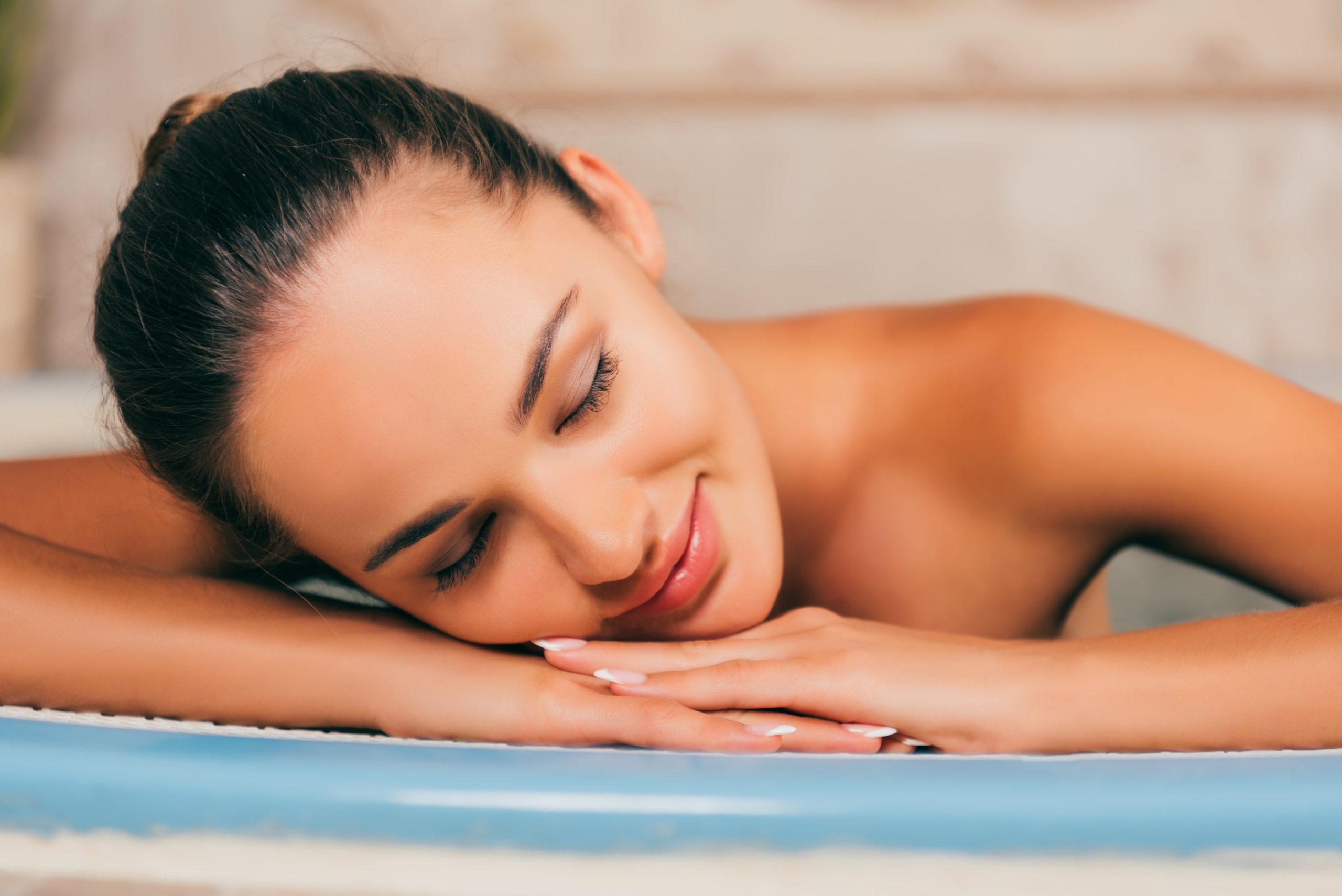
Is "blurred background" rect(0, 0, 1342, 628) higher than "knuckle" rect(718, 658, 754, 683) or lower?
higher

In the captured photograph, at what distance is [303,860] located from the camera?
18.9 inches

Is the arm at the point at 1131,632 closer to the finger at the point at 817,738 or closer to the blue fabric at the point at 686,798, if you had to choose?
the finger at the point at 817,738

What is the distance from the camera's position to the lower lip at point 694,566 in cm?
76

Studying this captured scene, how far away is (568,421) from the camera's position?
725mm

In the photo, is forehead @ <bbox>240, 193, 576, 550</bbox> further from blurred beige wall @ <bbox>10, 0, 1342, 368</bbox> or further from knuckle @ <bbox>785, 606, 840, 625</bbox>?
blurred beige wall @ <bbox>10, 0, 1342, 368</bbox>

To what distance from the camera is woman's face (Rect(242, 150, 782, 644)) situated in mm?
676

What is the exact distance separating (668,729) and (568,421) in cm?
23

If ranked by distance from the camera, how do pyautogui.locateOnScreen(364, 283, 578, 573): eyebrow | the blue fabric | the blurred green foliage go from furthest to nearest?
1. the blurred green foliage
2. pyautogui.locateOnScreen(364, 283, 578, 573): eyebrow
3. the blue fabric

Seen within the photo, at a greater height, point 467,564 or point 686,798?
point 467,564

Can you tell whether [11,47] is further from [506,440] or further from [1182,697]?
[1182,697]

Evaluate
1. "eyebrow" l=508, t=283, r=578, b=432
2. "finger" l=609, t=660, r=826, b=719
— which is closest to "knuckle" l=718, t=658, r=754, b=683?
"finger" l=609, t=660, r=826, b=719

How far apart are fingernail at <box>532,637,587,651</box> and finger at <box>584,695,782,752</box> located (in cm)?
13

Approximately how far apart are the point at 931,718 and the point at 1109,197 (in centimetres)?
169

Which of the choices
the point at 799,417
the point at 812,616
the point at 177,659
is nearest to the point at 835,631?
the point at 812,616
